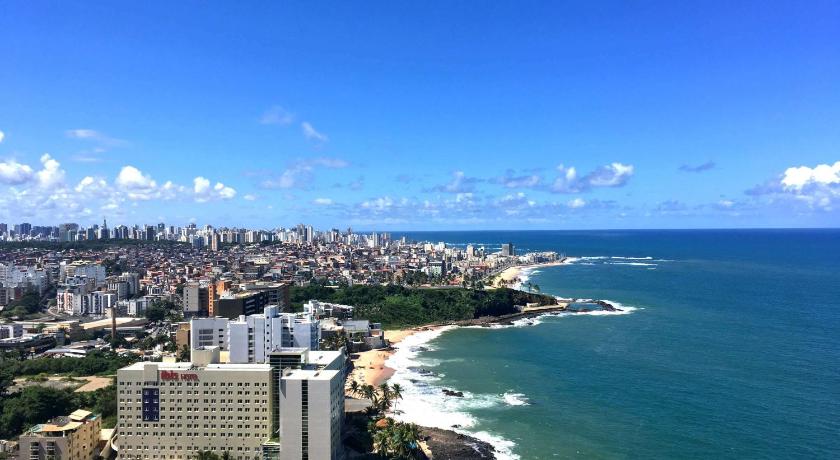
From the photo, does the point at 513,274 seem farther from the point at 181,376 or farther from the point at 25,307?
the point at 181,376

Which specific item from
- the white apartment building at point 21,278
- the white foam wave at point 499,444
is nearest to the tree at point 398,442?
the white foam wave at point 499,444

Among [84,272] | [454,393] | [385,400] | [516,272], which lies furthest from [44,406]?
[516,272]

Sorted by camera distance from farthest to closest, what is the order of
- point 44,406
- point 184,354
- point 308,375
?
1. point 184,354
2. point 44,406
3. point 308,375

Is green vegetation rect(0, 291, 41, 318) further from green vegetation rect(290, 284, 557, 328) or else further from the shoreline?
the shoreline

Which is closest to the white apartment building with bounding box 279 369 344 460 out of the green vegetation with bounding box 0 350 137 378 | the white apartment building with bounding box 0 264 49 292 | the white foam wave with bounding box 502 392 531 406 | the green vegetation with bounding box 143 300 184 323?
the white foam wave with bounding box 502 392 531 406

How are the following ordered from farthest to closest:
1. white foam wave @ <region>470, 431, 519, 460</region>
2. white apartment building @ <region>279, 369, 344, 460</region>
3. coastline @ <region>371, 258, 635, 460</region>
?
coastline @ <region>371, 258, 635, 460</region>
white foam wave @ <region>470, 431, 519, 460</region>
white apartment building @ <region>279, 369, 344, 460</region>

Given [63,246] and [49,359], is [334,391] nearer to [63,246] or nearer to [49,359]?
[49,359]

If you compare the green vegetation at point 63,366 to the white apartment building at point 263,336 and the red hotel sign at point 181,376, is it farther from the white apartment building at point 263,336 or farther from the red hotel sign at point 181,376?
the red hotel sign at point 181,376
